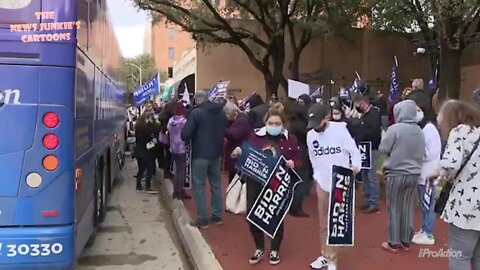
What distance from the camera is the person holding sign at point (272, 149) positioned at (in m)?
6.62

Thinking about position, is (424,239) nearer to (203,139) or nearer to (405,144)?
(405,144)

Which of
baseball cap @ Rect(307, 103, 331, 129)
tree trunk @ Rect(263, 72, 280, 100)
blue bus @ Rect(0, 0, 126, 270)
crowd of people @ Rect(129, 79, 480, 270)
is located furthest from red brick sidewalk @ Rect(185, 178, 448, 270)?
tree trunk @ Rect(263, 72, 280, 100)

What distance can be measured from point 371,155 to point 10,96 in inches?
239

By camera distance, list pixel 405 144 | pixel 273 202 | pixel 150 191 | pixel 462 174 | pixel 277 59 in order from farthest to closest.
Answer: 1. pixel 277 59
2. pixel 150 191
3. pixel 405 144
4. pixel 273 202
5. pixel 462 174

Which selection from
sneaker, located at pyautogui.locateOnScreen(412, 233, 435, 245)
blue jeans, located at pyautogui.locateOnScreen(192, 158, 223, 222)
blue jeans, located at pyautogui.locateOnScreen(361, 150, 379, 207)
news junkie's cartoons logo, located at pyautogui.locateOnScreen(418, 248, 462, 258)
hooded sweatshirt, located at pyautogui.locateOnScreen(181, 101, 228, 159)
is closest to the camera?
news junkie's cartoons logo, located at pyautogui.locateOnScreen(418, 248, 462, 258)

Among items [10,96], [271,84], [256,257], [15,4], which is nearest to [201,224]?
[256,257]

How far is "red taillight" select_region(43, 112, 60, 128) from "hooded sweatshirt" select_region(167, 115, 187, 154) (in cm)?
525

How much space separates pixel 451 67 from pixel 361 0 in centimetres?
535

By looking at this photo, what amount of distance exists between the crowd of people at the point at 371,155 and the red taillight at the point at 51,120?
2.22m

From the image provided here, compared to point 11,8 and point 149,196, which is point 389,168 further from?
point 149,196

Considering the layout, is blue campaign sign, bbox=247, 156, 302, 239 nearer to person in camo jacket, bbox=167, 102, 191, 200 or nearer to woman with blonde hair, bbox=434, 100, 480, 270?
woman with blonde hair, bbox=434, 100, 480, 270

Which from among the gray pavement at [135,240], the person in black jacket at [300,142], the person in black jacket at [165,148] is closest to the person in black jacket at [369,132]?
the person in black jacket at [300,142]

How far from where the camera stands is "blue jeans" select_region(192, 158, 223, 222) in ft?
28.2

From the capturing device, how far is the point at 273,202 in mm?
6531
